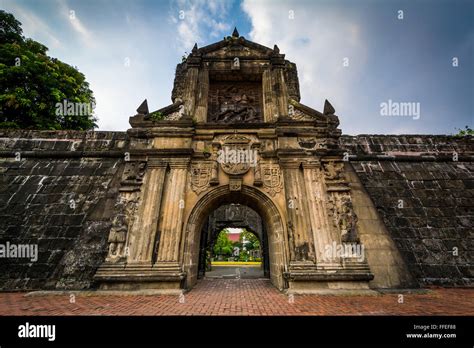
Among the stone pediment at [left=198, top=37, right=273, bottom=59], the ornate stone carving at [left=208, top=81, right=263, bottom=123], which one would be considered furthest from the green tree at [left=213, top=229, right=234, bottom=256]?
the stone pediment at [left=198, top=37, right=273, bottom=59]

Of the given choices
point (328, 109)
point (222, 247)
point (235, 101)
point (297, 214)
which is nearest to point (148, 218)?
point (297, 214)

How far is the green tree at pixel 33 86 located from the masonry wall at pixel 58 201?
163 inches

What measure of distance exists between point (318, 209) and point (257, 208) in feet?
6.89

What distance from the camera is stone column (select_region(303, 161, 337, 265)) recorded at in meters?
6.66

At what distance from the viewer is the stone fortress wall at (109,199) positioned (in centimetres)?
666

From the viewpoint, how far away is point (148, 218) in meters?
6.87

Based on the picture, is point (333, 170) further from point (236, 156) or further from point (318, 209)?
point (236, 156)

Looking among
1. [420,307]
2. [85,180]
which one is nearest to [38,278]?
[85,180]

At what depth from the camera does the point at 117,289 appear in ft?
19.5

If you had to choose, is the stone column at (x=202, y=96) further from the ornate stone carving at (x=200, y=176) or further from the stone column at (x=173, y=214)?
the stone column at (x=173, y=214)

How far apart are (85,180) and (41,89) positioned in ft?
32.5

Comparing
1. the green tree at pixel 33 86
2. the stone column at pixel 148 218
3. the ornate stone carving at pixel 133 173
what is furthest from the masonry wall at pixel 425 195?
the green tree at pixel 33 86
